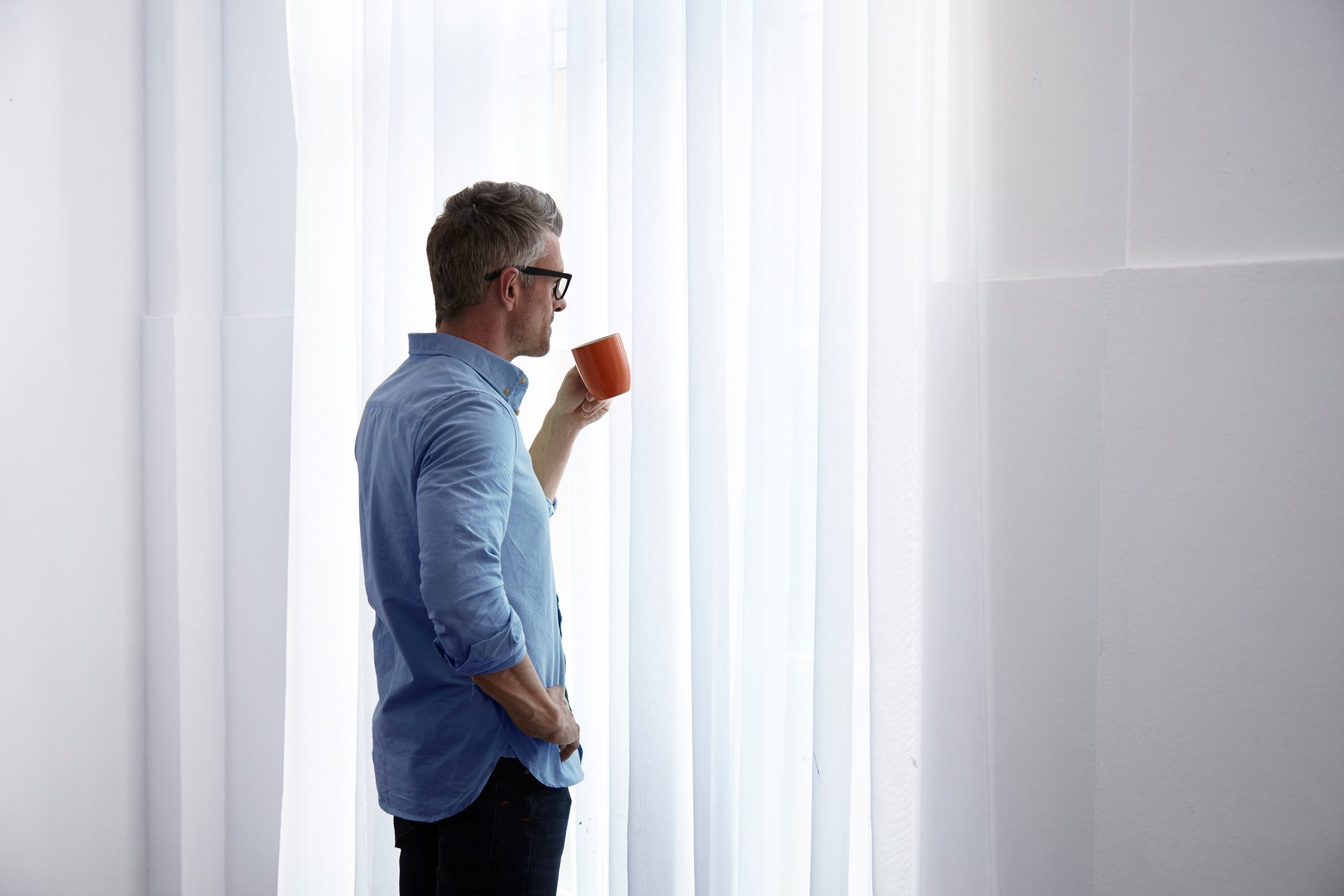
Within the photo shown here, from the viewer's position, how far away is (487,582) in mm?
1120

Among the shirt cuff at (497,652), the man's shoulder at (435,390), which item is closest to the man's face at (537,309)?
the man's shoulder at (435,390)

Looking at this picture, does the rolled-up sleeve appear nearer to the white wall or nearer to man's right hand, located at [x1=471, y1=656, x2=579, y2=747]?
man's right hand, located at [x1=471, y1=656, x2=579, y2=747]

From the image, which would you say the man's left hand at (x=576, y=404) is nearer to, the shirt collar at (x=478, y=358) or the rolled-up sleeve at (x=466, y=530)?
the shirt collar at (x=478, y=358)

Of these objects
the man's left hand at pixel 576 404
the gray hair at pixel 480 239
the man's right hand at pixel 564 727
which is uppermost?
the gray hair at pixel 480 239

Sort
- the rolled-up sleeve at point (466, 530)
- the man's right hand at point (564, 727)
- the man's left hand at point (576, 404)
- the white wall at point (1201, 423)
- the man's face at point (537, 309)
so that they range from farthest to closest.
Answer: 1. the man's left hand at point (576, 404)
2. the man's face at point (537, 309)
3. the man's right hand at point (564, 727)
4. the rolled-up sleeve at point (466, 530)
5. the white wall at point (1201, 423)

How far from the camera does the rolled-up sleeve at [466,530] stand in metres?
1.11

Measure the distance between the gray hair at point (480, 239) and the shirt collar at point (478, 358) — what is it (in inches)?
2.4

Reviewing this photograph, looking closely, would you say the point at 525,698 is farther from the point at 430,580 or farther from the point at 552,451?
the point at 552,451

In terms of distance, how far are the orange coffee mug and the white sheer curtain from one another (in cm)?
15

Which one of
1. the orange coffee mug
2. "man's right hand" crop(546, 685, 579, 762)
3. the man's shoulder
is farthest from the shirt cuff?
the orange coffee mug

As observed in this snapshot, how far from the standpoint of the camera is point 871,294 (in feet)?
4.20

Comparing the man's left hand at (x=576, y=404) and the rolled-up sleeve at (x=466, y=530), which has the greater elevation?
the man's left hand at (x=576, y=404)

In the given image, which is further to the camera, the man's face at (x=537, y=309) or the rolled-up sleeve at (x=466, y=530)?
the man's face at (x=537, y=309)

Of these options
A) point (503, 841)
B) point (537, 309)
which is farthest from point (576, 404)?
point (503, 841)
